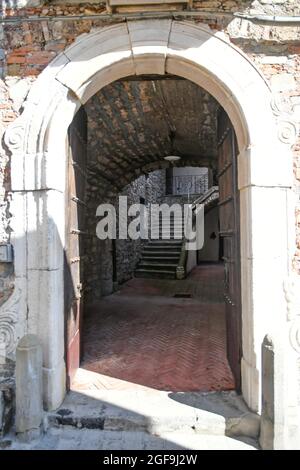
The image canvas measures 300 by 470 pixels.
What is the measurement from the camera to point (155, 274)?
12.2m

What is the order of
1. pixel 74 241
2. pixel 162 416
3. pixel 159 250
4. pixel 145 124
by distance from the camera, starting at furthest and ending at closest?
pixel 159 250
pixel 145 124
pixel 74 241
pixel 162 416

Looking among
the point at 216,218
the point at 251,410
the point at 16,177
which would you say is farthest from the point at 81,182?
the point at 216,218

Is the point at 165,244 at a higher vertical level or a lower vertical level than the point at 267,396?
higher

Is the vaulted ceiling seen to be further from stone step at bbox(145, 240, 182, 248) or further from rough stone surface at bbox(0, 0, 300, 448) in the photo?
stone step at bbox(145, 240, 182, 248)

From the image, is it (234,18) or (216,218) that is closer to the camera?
(234,18)

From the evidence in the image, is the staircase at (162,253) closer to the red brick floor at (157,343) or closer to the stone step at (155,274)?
the stone step at (155,274)

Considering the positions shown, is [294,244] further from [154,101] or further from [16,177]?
[154,101]

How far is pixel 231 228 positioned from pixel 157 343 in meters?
2.41

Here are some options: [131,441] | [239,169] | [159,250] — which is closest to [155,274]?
[159,250]

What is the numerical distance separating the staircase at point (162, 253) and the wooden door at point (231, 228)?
8.02 metres

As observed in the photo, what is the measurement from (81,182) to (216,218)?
49.6 feet

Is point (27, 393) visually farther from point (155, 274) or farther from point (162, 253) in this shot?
point (162, 253)

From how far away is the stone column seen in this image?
9.55 ft

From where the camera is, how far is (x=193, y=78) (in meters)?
3.45
